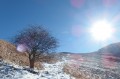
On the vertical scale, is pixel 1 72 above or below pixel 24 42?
below

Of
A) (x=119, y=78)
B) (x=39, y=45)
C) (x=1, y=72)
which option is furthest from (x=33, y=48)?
(x=119, y=78)

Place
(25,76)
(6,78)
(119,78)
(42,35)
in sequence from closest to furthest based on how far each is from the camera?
(6,78) < (25,76) < (42,35) < (119,78)

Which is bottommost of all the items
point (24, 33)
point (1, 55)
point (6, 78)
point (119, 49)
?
point (6, 78)

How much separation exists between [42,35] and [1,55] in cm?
582

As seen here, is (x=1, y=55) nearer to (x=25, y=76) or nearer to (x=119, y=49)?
(x=25, y=76)

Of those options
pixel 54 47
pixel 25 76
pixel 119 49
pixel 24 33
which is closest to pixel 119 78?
pixel 54 47

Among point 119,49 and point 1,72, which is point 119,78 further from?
point 119,49

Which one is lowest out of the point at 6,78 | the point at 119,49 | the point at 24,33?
the point at 6,78

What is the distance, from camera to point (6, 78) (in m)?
25.9

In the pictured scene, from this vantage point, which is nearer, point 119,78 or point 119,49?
point 119,78

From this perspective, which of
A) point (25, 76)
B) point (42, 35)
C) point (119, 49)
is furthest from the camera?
point (119, 49)

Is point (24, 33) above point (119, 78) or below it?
above

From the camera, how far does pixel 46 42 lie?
3391 cm

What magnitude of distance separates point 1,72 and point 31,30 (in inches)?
304
